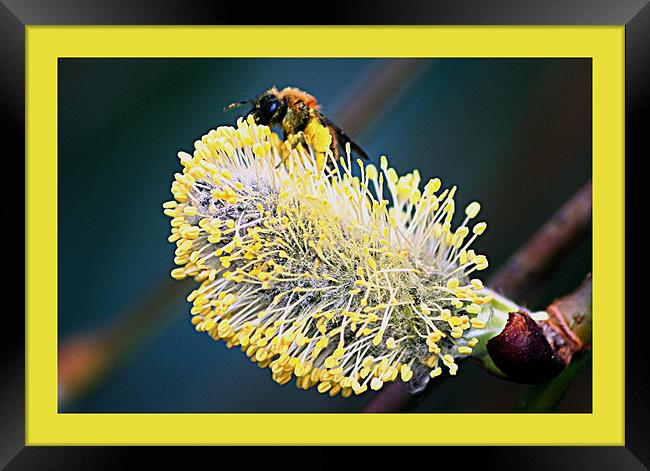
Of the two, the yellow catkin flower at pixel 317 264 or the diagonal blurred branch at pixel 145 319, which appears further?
the diagonal blurred branch at pixel 145 319

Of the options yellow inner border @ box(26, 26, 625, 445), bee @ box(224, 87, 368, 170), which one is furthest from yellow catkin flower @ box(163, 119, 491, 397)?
yellow inner border @ box(26, 26, 625, 445)

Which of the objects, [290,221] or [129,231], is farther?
[129,231]

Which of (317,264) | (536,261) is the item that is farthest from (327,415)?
(536,261)

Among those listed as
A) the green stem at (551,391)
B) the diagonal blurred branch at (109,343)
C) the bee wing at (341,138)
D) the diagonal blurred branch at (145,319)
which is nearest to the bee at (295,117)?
the bee wing at (341,138)

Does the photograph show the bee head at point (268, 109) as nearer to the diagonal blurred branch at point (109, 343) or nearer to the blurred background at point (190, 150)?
the blurred background at point (190, 150)
